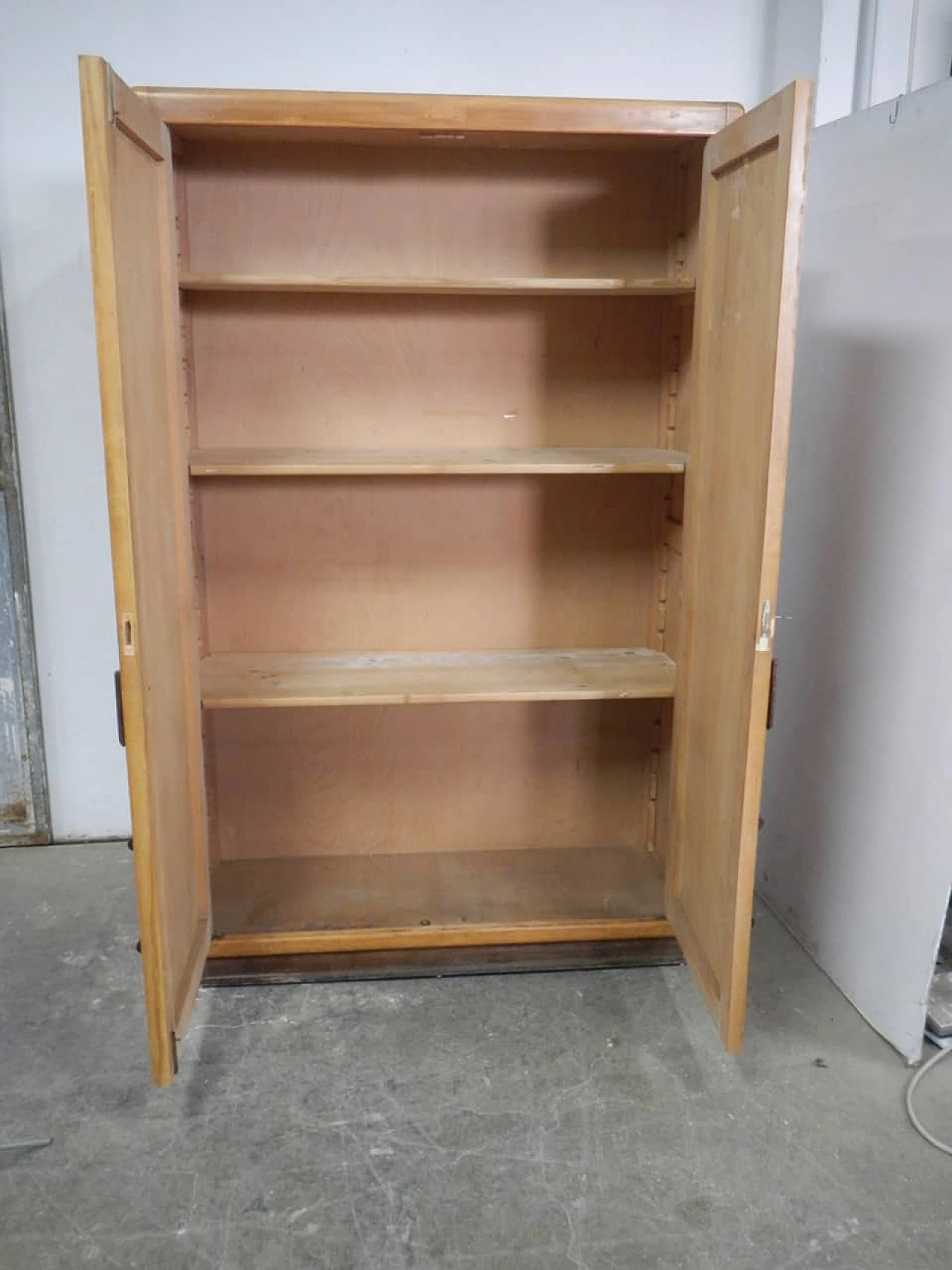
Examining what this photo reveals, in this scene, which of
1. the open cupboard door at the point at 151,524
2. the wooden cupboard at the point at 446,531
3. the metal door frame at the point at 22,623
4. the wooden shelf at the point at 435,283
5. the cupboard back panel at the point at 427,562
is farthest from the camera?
the metal door frame at the point at 22,623

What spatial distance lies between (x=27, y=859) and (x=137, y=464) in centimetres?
174

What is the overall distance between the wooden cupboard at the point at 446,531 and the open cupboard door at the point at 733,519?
1 cm

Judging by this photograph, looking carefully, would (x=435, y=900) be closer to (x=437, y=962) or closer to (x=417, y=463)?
(x=437, y=962)

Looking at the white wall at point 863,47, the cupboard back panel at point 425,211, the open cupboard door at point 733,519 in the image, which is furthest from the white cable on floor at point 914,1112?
the white wall at point 863,47

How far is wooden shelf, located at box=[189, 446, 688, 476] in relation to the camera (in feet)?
7.48

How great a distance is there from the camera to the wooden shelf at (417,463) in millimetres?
2279

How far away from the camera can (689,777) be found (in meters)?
2.35

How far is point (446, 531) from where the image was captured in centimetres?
271

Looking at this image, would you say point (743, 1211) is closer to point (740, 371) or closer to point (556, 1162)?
point (556, 1162)

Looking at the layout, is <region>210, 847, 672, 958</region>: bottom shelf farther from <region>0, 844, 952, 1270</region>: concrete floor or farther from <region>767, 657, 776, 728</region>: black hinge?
<region>767, 657, 776, 728</region>: black hinge

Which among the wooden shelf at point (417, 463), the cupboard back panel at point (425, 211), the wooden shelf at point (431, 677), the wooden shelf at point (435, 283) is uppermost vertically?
the cupboard back panel at point (425, 211)

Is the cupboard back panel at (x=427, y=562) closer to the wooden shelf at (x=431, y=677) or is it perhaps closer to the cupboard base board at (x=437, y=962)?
the wooden shelf at (x=431, y=677)

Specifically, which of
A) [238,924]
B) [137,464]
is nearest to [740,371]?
[137,464]

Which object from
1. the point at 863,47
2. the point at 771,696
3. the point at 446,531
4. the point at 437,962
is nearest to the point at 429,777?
the point at 437,962
